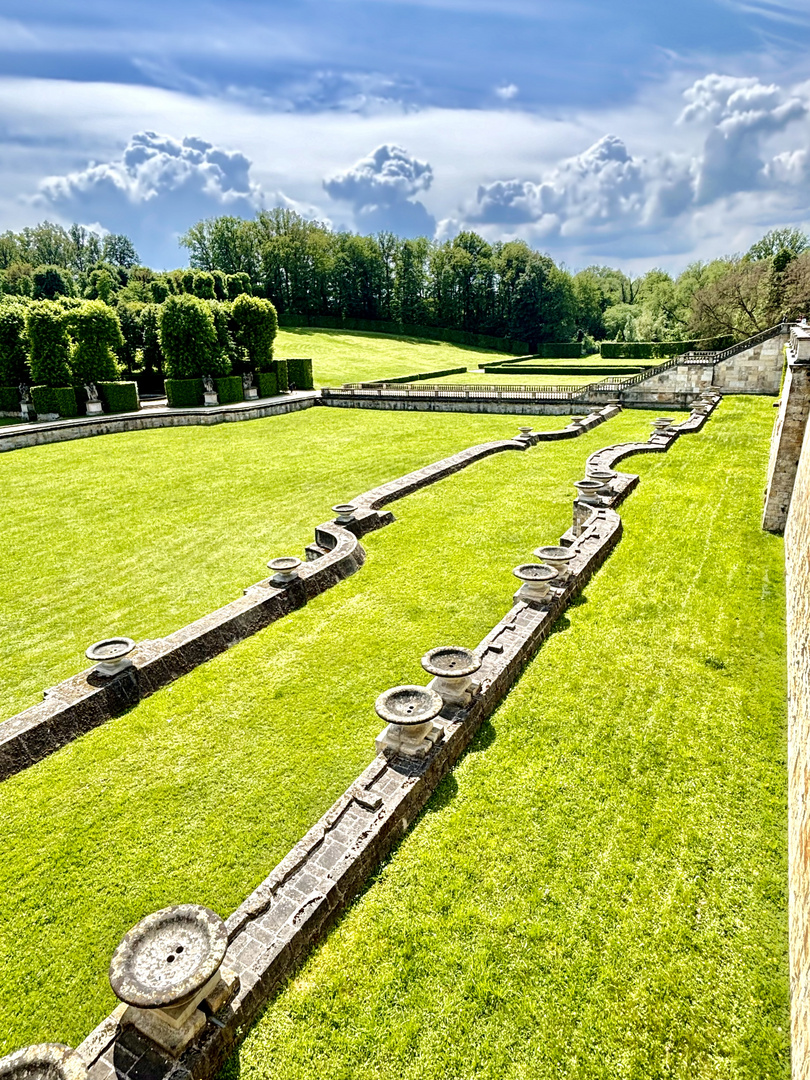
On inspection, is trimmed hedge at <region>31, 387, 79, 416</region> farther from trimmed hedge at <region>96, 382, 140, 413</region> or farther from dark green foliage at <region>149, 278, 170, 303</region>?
dark green foliage at <region>149, 278, 170, 303</region>

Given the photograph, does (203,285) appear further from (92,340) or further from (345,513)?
(345,513)

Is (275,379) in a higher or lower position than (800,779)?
higher

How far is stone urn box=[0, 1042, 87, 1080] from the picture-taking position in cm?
351

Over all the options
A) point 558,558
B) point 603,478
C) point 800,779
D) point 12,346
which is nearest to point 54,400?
point 12,346

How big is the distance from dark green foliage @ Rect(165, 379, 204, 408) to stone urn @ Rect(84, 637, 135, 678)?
28449 millimetres

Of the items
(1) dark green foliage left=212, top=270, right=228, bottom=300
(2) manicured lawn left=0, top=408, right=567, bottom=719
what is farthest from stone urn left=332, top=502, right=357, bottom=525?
(1) dark green foliage left=212, top=270, right=228, bottom=300

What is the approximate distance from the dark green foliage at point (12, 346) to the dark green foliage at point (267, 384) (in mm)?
12507

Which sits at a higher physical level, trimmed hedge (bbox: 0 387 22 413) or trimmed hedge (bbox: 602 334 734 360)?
trimmed hedge (bbox: 602 334 734 360)

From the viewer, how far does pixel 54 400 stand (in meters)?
30.7

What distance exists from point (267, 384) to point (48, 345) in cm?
1209

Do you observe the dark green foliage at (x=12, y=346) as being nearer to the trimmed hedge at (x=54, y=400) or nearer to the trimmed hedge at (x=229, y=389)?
the trimmed hedge at (x=54, y=400)

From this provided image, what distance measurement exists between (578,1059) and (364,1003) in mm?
1521

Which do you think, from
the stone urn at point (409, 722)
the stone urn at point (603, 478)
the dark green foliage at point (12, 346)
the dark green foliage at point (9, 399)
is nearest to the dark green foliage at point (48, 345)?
the dark green foliage at point (12, 346)

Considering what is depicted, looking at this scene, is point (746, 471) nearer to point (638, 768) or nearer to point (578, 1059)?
point (638, 768)
